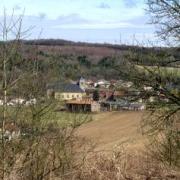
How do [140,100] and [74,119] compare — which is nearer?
[74,119]

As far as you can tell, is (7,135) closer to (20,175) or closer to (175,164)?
(20,175)

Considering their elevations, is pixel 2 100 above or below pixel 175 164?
above

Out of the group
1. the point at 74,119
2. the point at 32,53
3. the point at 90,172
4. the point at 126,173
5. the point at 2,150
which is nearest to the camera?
the point at 2,150

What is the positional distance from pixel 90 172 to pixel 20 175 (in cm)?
315

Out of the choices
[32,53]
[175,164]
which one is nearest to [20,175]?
[32,53]

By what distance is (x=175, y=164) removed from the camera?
47.4 feet

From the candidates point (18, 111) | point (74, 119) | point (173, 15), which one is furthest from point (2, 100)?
point (173, 15)

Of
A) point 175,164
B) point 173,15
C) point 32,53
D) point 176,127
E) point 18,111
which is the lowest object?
point 175,164

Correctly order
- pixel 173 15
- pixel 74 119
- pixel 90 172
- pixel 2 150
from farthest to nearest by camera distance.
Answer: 1. pixel 173 15
2. pixel 90 172
3. pixel 74 119
4. pixel 2 150

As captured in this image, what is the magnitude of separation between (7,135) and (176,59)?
741 cm

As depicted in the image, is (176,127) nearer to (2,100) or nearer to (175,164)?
(175,164)

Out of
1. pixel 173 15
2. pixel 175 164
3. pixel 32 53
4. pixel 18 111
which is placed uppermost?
pixel 173 15

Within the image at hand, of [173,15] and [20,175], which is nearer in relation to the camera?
[20,175]

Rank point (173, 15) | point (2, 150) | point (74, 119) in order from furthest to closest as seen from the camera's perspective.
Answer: point (173, 15), point (74, 119), point (2, 150)
